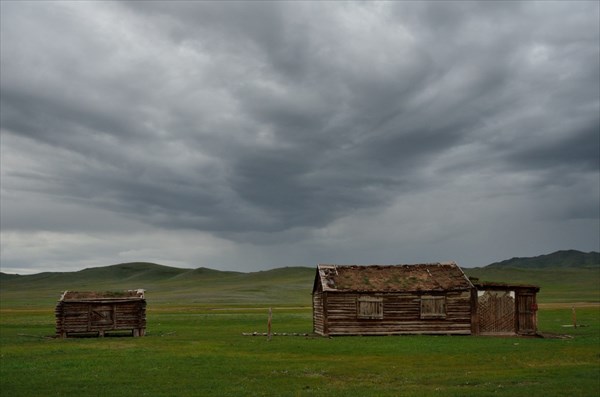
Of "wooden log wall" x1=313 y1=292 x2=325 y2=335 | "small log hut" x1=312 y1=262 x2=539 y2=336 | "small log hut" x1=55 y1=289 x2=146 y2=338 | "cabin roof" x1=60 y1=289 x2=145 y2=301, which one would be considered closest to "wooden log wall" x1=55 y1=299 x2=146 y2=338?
"small log hut" x1=55 y1=289 x2=146 y2=338

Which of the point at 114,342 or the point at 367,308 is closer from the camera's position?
the point at 114,342

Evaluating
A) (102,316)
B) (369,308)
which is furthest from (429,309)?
(102,316)

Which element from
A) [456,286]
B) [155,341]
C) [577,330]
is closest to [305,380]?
[155,341]

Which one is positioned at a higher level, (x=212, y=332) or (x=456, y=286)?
(x=456, y=286)

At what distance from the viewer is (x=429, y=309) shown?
42375 mm

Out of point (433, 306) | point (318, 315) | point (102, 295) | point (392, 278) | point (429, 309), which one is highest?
point (392, 278)

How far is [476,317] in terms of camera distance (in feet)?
137

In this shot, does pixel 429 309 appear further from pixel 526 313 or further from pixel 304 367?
pixel 304 367

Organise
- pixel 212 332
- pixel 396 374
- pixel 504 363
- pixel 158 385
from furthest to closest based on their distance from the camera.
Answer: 1. pixel 212 332
2. pixel 504 363
3. pixel 396 374
4. pixel 158 385

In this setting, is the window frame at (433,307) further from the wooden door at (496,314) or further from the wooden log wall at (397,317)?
the wooden door at (496,314)

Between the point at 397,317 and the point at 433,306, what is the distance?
272cm

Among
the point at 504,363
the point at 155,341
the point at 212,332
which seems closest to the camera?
the point at 504,363

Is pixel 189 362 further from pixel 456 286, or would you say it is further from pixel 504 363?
pixel 456 286

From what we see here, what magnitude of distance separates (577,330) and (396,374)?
27.0 m
